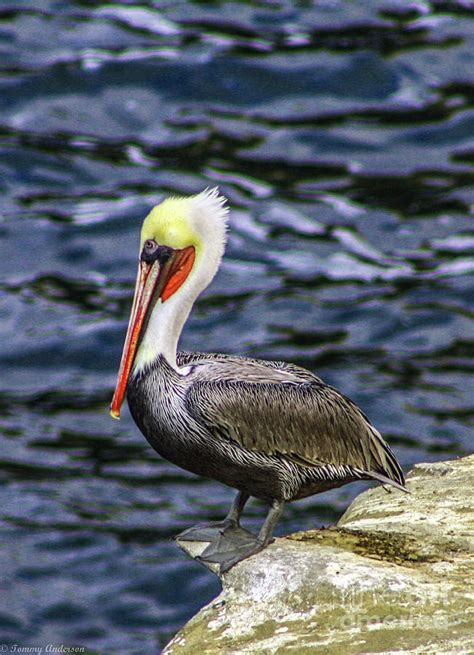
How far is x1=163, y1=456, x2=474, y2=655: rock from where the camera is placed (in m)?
3.96

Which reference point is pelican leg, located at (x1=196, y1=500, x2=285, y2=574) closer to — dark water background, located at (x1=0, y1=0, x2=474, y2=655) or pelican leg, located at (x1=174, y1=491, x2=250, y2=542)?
pelican leg, located at (x1=174, y1=491, x2=250, y2=542)

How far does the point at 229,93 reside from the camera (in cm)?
1245

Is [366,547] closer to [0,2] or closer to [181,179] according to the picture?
[181,179]

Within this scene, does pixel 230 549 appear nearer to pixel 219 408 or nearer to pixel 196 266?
pixel 219 408

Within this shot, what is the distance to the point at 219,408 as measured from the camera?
15.6 feet

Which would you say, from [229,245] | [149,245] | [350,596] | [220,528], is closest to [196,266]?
[149,245]

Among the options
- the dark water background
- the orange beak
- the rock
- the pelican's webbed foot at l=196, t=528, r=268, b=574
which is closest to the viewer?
the rock

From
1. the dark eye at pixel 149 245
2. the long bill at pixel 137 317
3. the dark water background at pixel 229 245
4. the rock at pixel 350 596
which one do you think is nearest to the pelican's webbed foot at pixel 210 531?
the rock at pixel 350 596

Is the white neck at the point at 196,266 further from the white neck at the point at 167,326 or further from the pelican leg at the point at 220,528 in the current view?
the pelican leg at the point at 220,528

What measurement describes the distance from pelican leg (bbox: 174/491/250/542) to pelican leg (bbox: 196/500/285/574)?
0.15ft

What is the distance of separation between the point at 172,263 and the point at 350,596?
1.68 m

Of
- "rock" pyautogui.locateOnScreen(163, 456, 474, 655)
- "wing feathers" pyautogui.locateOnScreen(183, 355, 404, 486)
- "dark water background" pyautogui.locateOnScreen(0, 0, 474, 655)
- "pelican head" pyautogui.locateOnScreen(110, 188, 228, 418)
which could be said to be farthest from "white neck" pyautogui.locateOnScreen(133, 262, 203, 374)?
"dark water background" pyautogui.locateOnScreen(0, 0, 474, 655)

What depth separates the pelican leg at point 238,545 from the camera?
4711mm

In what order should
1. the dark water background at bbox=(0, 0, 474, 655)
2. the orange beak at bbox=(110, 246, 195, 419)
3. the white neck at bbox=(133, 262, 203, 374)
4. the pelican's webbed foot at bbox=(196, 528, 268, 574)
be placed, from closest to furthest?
the pelican's webbed foot at bbox=(196, 528, 268, 574) → the white neck at bbox=(133, 262, 203, 374) → the orange beak at bbox=(110, 246, 195, 419) → the dark water background at bbox=(0, 0, 474, 655)
